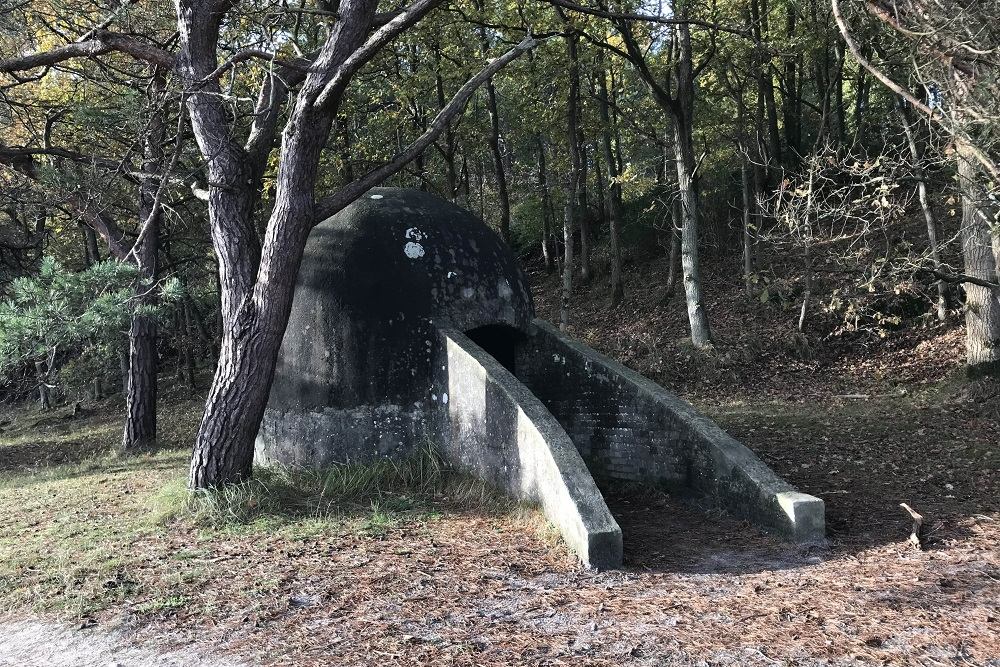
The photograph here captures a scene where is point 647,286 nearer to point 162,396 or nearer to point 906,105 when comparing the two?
point 906,105

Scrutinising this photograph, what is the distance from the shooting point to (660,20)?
7.65 meters

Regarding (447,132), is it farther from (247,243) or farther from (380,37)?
(380,37)

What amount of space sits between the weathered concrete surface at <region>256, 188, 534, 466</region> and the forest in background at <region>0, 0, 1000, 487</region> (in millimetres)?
806

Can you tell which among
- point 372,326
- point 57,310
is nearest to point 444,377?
point 372,326

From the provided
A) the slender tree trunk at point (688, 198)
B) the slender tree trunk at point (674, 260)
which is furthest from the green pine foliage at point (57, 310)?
the slender tree trunk at point (674, 260)

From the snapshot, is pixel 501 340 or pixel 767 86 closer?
pixel 501 340

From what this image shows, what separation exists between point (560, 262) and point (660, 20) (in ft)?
53.1

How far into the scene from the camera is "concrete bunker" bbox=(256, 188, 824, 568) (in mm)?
7211

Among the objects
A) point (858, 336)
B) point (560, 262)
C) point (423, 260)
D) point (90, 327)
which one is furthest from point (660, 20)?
point (560, 262)

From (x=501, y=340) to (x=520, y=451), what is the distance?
9.99 feet

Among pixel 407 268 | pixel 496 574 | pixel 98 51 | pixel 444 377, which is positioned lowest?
pixel 496 574

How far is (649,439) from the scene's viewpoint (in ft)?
25.7

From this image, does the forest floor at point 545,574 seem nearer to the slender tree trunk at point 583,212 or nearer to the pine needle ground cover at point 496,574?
the pine needle ground cover at point 496,574

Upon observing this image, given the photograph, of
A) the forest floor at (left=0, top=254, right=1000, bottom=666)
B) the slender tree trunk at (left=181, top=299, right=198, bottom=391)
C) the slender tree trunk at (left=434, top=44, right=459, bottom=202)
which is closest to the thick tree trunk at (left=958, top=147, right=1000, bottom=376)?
the forest floor at (left=0, top=254, right=1000, bottom=666)
